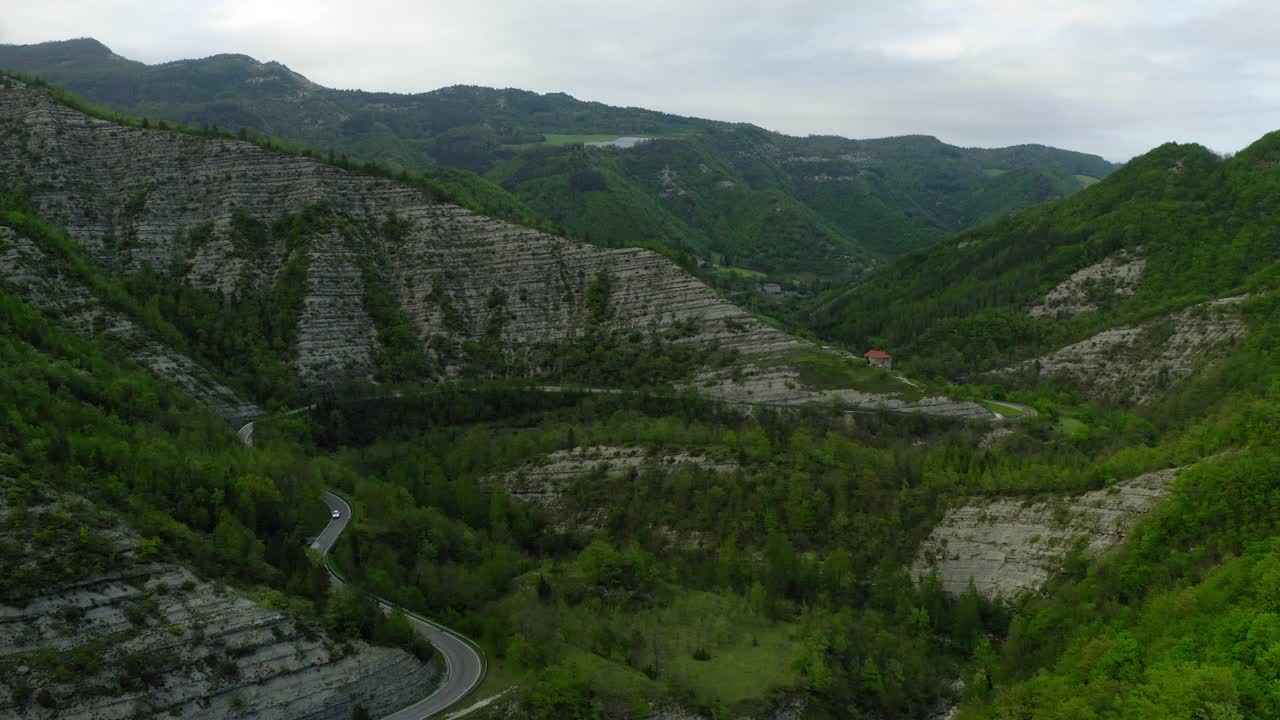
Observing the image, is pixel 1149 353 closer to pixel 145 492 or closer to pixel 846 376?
pixel 846 376

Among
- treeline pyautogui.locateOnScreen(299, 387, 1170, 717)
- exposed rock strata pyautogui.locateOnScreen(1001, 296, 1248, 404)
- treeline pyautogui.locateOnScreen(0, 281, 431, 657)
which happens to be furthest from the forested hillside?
treeline pyautogui.locateOnScreen(0, 281, 431, 657)

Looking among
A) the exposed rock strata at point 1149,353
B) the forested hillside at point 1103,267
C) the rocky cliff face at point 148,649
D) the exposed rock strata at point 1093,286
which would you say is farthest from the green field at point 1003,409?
the rocky cliff face at point 148,649

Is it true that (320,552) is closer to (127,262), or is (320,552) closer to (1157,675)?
(1157,675)

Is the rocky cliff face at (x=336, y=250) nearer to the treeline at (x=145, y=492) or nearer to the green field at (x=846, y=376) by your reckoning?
the green field at (x=846, y=376)

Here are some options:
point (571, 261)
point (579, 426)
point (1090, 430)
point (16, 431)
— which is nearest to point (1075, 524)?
point (1090, 430)

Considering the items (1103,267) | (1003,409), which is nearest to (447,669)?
(1003,409)
